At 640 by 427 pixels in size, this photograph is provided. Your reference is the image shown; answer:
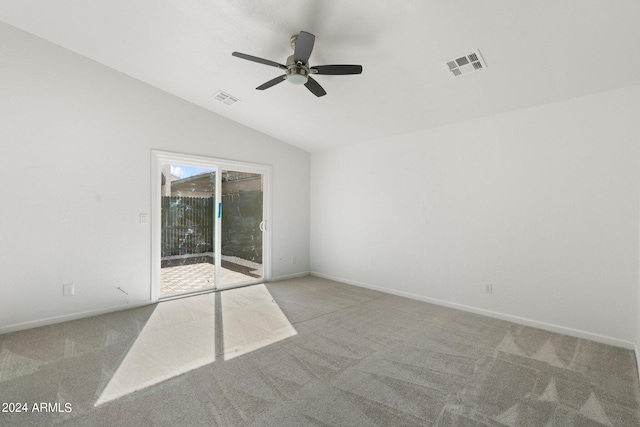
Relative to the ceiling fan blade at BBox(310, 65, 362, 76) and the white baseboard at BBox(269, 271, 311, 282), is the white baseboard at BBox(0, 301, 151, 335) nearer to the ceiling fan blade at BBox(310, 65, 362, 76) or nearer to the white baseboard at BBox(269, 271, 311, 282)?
the white baseboard at BBox(269, 271, 311, 282)

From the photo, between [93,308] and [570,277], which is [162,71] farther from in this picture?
[570,277]

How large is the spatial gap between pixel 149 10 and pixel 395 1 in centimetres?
229

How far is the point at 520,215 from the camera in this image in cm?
350

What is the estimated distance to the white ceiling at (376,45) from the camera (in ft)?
7.49

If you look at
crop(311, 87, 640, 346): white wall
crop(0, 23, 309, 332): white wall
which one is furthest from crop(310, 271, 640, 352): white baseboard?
crop(0, 23, 309, 332): white wall

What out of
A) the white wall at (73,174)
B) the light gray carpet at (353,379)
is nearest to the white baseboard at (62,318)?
the white wall at (73,174)

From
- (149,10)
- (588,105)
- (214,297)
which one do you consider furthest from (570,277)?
(149,10)

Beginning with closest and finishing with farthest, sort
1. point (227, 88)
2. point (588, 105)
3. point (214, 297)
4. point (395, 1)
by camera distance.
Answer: point (395, 1), point (588, 105), point (227, 88), point (214, 297)

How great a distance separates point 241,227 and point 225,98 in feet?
7.34

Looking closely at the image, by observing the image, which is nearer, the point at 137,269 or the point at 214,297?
the point at 137,269

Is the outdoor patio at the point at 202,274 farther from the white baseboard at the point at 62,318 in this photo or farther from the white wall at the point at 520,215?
the white wall at the point at 520,215

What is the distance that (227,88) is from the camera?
3.95 meters

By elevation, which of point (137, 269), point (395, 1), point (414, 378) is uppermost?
point (395, 1)

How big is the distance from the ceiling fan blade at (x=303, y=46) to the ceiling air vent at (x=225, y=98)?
1.91 m
